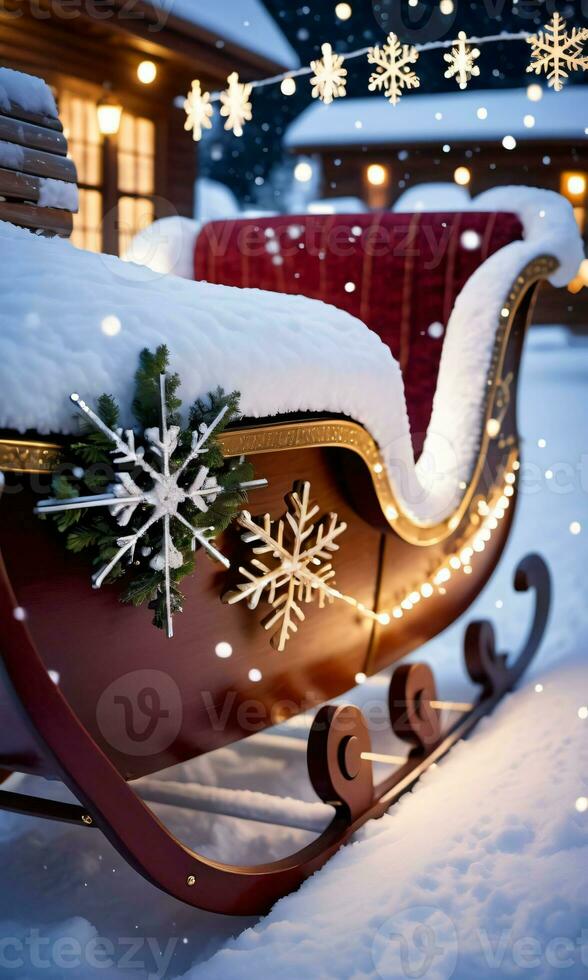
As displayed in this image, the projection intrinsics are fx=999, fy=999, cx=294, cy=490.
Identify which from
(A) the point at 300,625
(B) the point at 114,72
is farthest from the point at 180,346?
(B) the point at 114,72

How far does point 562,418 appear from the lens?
7.11 meters

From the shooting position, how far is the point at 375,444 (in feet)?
6.15

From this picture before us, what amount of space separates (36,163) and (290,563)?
0.96 metres

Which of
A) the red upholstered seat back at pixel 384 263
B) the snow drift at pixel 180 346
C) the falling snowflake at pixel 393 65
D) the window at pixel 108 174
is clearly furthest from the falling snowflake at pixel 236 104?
the window at pixel 108 174

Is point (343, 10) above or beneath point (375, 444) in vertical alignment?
above

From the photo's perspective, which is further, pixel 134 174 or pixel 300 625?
pixel 134 174

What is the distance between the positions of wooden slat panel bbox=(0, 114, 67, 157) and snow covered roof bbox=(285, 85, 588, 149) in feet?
36.6

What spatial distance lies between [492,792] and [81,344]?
1269 mm

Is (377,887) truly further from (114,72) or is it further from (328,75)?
(114,72)

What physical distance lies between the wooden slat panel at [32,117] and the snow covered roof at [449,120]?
11.1m

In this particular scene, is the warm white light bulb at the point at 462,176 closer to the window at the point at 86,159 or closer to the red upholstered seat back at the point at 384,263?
the window at the point at 86,159

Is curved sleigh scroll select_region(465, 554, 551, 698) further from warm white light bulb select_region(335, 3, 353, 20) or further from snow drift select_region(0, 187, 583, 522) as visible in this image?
warm white light bulb select_region(335, 3, 353, 20)

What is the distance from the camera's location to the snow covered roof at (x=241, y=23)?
7.19 metres

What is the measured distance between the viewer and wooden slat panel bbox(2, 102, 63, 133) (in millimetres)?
1959
